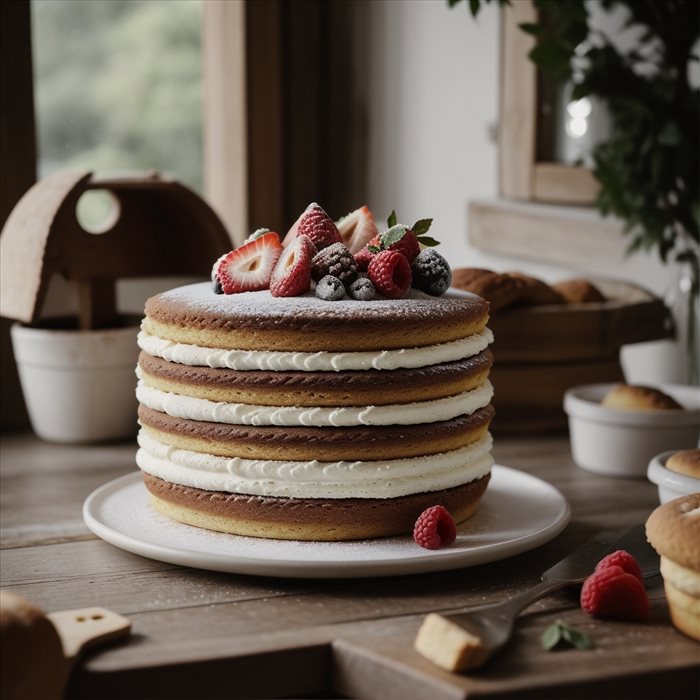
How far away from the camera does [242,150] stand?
2.40 metres

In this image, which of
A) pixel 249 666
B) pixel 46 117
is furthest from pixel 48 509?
pixel 46 117

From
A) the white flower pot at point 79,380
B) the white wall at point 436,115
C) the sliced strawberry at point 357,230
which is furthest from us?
the white wall at point 436,115

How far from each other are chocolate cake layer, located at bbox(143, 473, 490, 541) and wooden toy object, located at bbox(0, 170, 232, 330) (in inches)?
23.5

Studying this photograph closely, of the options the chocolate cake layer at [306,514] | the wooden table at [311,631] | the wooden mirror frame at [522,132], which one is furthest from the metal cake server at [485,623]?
the wooden mirror frame at [522,132]

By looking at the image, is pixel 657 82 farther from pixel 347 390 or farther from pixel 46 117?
pixel 46 117

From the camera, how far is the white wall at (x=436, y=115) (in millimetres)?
2527

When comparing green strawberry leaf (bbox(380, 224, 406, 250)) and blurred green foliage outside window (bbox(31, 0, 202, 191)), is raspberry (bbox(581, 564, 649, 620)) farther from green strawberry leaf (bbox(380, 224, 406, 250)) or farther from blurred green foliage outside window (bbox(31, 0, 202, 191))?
blurred green foliage outside window (bbox(31, 0, 202, 191))

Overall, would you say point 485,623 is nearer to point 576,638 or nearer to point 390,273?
point 576,638

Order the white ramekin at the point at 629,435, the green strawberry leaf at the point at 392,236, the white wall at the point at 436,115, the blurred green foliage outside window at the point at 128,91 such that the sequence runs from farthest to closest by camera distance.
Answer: the blurred green foliage outside window at the point at 128,91
the white wall at the point at 436,115
the white ramekin at the point at 629,435
the green strawberry leaf at the point at 392,236

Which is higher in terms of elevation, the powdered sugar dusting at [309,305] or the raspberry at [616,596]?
the powdered sugar dusting at [309,305]

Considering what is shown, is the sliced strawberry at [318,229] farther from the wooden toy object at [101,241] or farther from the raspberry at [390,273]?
the wooden toy object at [101,241]

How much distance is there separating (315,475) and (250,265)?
287mm

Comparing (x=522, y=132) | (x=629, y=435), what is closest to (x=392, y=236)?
(x=629, y=435)

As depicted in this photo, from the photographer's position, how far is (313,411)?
1269 millimetres
